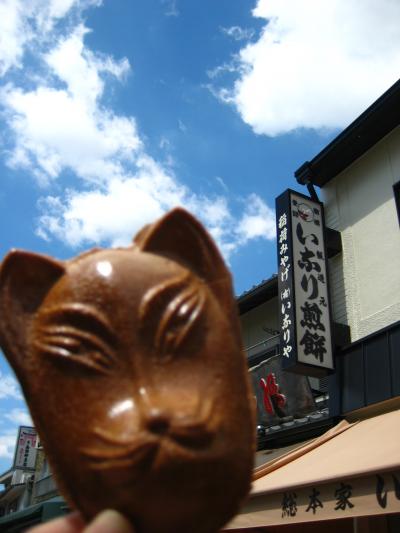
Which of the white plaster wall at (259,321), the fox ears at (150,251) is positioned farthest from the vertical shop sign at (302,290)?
the fox ears at (150,251)

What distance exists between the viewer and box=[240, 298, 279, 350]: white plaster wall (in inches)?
472

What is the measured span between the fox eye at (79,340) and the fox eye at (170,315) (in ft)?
0.33

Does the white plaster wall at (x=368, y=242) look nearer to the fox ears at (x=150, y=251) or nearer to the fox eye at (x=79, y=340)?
the fox ears at (x=150, y=251)

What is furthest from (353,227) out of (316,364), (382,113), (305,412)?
(305,412)

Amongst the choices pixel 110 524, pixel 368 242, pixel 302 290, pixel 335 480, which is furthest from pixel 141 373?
pixel 368 242

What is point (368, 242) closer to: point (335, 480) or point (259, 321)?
point (335, 480)

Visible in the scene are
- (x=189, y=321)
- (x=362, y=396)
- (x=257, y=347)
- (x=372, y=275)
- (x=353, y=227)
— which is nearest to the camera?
(x=189, y=321)

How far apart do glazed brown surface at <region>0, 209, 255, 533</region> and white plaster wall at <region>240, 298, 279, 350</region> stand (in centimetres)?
1045

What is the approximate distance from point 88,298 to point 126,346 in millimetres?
172

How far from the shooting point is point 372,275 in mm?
7977

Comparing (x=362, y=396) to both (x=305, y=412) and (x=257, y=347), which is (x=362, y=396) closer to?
(x=305, y=412)

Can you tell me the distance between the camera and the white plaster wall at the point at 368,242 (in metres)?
7.69

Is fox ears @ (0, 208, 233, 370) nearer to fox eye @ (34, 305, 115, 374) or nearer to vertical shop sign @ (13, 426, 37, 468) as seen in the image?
fox eye @ (34, 305, 115, 374)

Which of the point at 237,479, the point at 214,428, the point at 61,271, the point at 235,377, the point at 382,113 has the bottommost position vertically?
the point at 237,479
